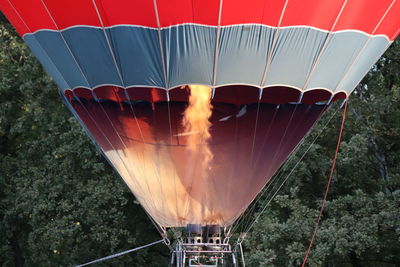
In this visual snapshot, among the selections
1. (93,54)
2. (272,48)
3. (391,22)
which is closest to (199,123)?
(272,48)

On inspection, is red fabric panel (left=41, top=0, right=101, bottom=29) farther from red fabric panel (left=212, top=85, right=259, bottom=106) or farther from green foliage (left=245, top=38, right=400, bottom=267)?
green foliage (left=245, top=38, right=400, bottom=267)

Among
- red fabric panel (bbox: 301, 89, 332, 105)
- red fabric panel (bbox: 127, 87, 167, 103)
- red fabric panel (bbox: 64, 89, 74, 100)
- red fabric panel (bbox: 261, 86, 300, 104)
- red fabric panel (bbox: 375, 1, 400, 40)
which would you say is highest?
red fabric panel (bbox: 375, 1, 400, 40)

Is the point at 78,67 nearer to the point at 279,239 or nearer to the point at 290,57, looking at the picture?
the point at 290,57

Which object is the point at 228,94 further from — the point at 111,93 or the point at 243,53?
the point at 111,93

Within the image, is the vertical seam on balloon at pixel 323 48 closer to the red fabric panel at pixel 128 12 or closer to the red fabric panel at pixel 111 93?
the red fabric panel at pixel 128 12

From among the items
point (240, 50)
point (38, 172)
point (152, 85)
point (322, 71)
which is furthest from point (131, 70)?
point (38, 172)

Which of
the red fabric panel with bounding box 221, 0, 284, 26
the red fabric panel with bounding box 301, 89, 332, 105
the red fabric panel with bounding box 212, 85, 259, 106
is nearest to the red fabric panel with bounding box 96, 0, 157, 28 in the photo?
the red fabric panel with bounding box 221, 0, 284, 26
